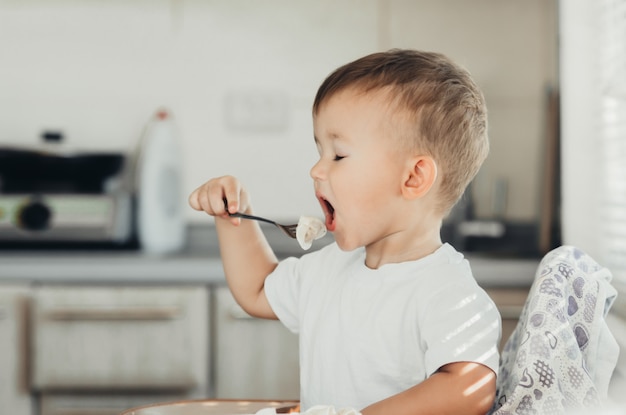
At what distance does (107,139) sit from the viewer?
98.6 inches

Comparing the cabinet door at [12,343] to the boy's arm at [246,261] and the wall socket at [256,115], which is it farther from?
the boy's arm at [246,261]

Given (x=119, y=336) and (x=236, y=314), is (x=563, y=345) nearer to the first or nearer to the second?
(x=236, y=314)

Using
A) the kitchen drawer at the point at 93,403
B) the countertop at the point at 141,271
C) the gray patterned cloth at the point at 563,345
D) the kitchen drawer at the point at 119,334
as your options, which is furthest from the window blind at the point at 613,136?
the kitchen drawer at the point at 93,403

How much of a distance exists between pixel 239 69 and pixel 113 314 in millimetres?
945

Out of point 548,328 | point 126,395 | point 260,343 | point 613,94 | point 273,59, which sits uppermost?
point 273,59

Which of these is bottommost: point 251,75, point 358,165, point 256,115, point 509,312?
point 509,312

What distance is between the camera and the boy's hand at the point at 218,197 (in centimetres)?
108

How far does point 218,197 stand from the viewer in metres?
1.09

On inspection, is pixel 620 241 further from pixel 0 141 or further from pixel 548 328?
pixel 0 141

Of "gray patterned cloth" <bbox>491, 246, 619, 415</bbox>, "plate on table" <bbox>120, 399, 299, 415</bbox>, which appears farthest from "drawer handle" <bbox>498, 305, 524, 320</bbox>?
"plate on table" <bbox>120, 399, 299, 415</bbox>

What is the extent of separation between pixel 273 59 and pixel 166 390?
1119 mm

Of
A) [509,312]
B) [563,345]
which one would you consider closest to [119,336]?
[509,312]

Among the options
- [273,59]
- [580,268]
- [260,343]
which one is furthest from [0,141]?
[580,268]

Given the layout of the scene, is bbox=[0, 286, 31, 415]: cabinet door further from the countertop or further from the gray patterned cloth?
the gray patterned cloth
